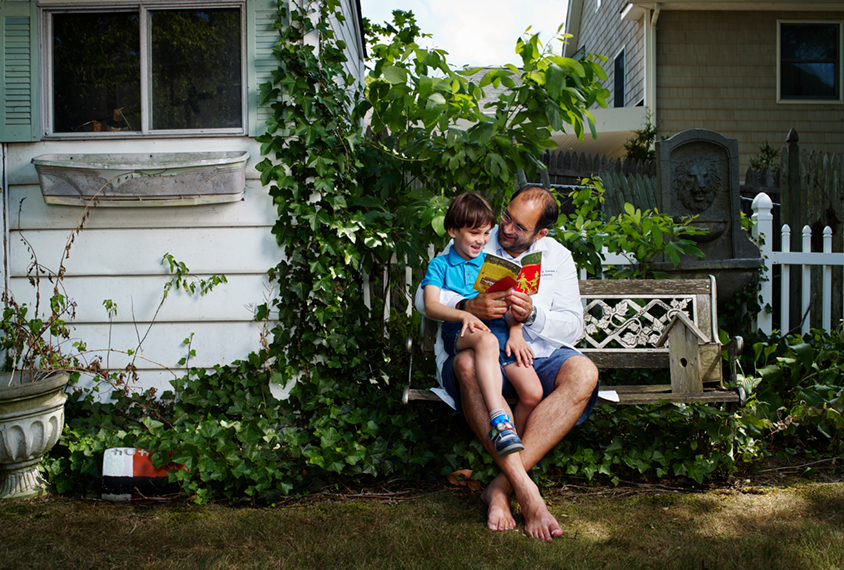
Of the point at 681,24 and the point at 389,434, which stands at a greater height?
the point at 681,24

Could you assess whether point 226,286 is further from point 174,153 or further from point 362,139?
point 362,139

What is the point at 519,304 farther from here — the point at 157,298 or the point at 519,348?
the point at 157,298

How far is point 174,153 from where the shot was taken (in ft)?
10.8

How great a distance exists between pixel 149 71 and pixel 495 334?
8.02 feet

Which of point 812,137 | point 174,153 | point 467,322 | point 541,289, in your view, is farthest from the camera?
point 812,137

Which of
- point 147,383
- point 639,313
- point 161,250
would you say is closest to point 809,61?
point 639,313

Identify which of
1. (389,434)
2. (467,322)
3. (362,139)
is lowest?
(389,434)

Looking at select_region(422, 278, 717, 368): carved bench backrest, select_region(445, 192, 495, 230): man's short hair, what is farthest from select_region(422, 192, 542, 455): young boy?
select_region(422, 278, 717, 368): carved bench backrest

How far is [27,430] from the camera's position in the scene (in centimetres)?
268

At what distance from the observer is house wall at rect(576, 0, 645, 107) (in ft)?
33.9

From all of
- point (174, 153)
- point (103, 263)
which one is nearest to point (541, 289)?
point (174, 153)

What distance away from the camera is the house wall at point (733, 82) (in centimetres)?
964

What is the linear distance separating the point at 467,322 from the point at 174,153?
195 centimetres

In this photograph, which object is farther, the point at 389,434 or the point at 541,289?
the point at 389,434
